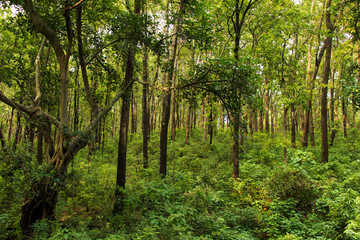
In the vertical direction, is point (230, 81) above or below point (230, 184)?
above

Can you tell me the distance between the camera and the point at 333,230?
18.6ft

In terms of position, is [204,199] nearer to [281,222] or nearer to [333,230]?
[281,222]

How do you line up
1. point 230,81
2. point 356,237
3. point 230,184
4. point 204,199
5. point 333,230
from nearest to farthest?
1. point 356,237
2. point 333,230
3. point 230,81
4. point 204,199
5. point 230,184

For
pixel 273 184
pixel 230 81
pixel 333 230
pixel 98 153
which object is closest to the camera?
pixel 333 230

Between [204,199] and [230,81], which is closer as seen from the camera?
[230,81]

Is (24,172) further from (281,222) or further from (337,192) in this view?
(337,192)

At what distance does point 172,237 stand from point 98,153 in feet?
52.8

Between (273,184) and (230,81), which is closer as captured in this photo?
(230,81)

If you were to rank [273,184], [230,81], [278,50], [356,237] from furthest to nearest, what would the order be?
[278,50], [273,184], [230,81], [356,237]

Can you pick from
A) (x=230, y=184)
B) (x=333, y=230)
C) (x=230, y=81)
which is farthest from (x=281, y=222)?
(x=230, y=81)

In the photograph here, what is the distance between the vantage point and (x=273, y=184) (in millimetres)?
8609

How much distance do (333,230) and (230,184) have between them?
15.1 feet

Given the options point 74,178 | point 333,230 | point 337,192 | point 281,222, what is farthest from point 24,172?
point 337,192

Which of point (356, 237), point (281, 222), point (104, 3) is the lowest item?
point (281, 222)
